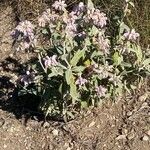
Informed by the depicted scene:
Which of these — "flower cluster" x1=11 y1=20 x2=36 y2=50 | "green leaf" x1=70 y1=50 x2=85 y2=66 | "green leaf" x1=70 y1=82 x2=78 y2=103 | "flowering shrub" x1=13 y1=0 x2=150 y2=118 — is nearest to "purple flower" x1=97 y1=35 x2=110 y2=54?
"flowering shrub" x1=13 y1=0 x2=150 y2=118

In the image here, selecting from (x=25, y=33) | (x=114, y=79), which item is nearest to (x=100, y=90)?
(x=114, y=79)

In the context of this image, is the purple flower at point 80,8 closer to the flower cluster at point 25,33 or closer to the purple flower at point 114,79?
the flower cluster at point 25,33

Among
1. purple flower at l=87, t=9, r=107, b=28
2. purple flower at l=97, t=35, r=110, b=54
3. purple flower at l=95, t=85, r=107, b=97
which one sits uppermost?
purple flower at l=87, t=9, r=107, b=28

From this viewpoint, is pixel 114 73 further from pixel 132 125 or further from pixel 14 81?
pixel 14 81

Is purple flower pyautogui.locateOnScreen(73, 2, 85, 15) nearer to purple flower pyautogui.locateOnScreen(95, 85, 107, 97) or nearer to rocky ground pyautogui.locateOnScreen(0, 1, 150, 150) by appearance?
purple flower pyautogui.locateOnScreen(95, 85, 107, 97)

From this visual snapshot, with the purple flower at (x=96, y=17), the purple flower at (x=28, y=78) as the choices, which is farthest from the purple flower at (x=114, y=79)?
the purple flower at (x=28, y=78)

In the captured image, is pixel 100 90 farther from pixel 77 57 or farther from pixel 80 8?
pixel 80 8
